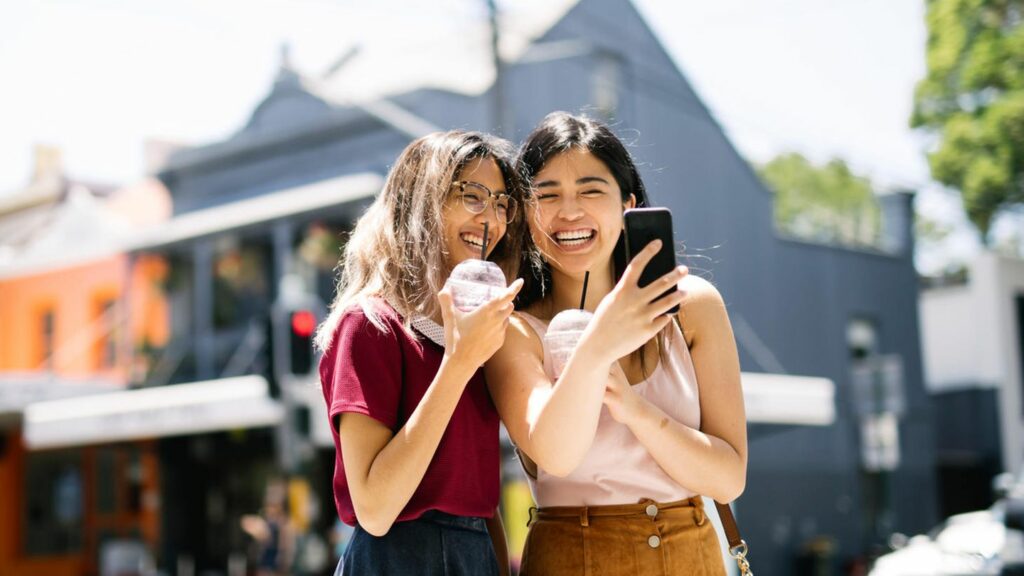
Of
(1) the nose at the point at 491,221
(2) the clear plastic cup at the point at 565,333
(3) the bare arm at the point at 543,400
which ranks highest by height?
(1) the nose at the point at 491,221

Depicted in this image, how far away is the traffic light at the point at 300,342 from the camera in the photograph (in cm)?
915

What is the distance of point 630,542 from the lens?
2379 mm

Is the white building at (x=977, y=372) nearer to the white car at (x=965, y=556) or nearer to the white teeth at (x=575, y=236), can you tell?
the white car at (x=965, y=556)

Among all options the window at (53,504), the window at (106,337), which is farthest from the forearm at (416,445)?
the window at (53,504)

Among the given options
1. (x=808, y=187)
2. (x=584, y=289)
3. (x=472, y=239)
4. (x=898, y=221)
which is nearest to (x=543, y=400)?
(x=584, y=289)

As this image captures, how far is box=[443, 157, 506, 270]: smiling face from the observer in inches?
96.0

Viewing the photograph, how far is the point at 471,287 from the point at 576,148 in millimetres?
547

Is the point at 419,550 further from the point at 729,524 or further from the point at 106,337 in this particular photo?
the point at 106,337

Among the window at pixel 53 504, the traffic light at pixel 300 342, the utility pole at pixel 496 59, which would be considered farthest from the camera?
the window at pixel 53 504

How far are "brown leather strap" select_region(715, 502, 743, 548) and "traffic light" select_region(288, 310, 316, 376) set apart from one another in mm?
6848

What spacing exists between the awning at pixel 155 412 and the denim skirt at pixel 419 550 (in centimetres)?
1199

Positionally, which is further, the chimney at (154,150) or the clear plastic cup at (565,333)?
the chimney at (154,150)

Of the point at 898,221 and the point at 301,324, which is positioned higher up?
the point at 898,221

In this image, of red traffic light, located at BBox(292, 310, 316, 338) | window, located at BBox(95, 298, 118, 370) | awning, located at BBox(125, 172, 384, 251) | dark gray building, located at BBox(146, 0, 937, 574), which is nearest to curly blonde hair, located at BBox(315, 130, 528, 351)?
red traffic light, located at BBox(292, 310, 316, 338)
